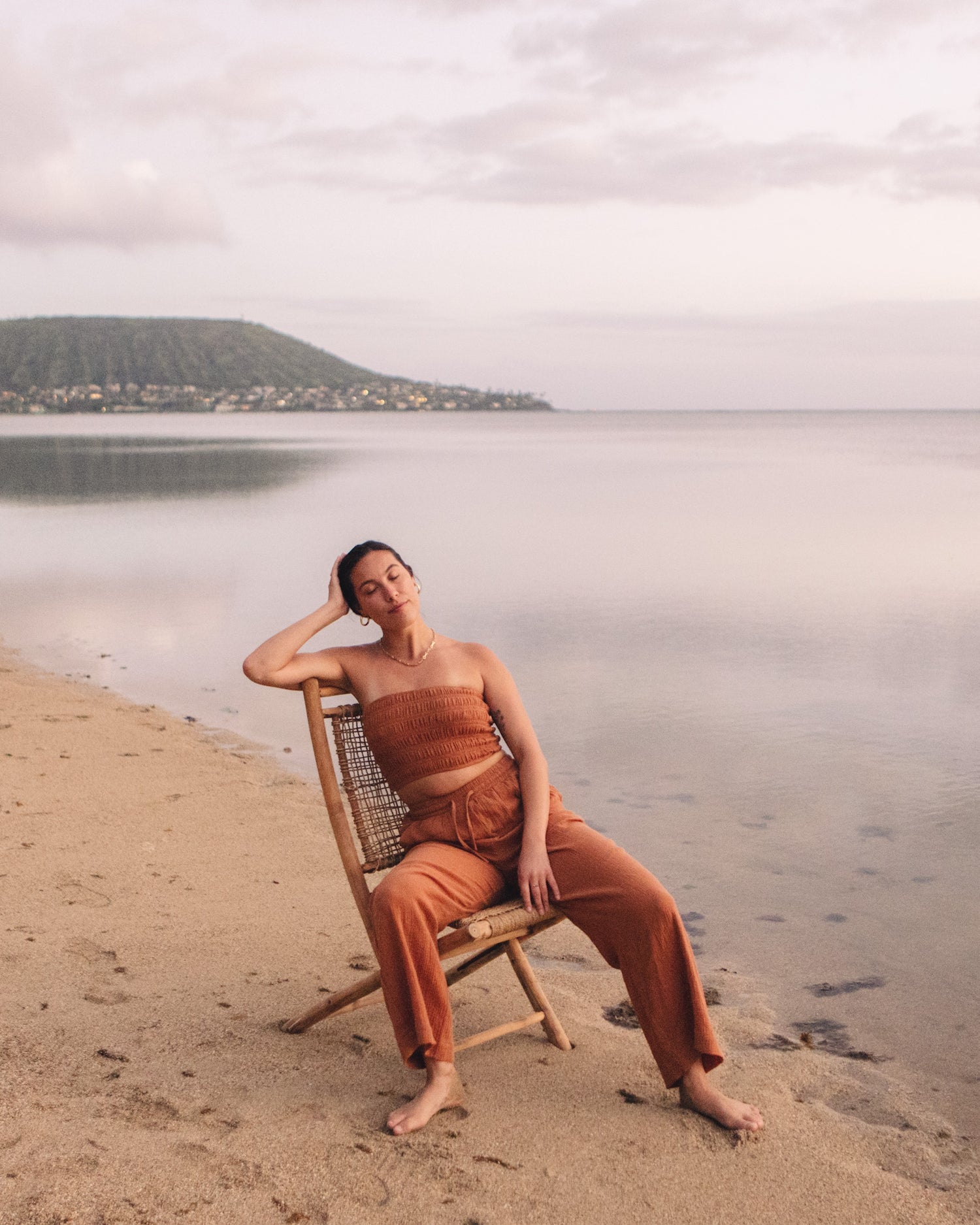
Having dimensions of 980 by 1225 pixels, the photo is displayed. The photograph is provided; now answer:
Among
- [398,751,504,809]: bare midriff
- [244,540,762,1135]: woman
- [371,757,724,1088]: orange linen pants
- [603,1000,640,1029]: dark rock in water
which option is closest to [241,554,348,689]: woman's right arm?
[244,540,762,1135]: woman

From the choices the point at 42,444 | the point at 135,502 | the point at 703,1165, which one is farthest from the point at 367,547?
the point at 42,444

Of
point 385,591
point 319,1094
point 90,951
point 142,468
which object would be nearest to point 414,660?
point 385,591

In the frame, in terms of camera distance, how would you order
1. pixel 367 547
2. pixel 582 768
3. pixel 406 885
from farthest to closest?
pixel 582 768 → pixel 367 547 → pixel 406 885

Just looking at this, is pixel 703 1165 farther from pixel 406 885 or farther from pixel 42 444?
pixel 42 444

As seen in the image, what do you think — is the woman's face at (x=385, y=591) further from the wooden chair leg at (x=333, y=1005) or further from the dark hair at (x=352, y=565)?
the wooden chair leg at (x=333, y=1005)

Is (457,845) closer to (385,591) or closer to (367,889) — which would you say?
(367,889)

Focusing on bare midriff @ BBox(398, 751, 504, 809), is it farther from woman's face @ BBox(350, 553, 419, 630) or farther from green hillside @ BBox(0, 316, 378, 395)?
green hillside @ BBox(0, 316, 378, 395)

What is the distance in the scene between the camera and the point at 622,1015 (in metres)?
3.47

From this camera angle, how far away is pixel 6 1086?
267 centimetres

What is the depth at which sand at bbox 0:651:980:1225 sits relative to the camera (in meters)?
2.40

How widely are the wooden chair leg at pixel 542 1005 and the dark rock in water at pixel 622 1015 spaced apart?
0.26 metres

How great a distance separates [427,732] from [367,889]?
0.45 metres

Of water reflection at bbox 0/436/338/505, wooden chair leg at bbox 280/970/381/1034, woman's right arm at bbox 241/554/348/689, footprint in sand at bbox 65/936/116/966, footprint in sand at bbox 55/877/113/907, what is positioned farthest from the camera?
water reflection at bbox 0/436/338/505

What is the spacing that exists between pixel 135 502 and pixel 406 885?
913 inches
